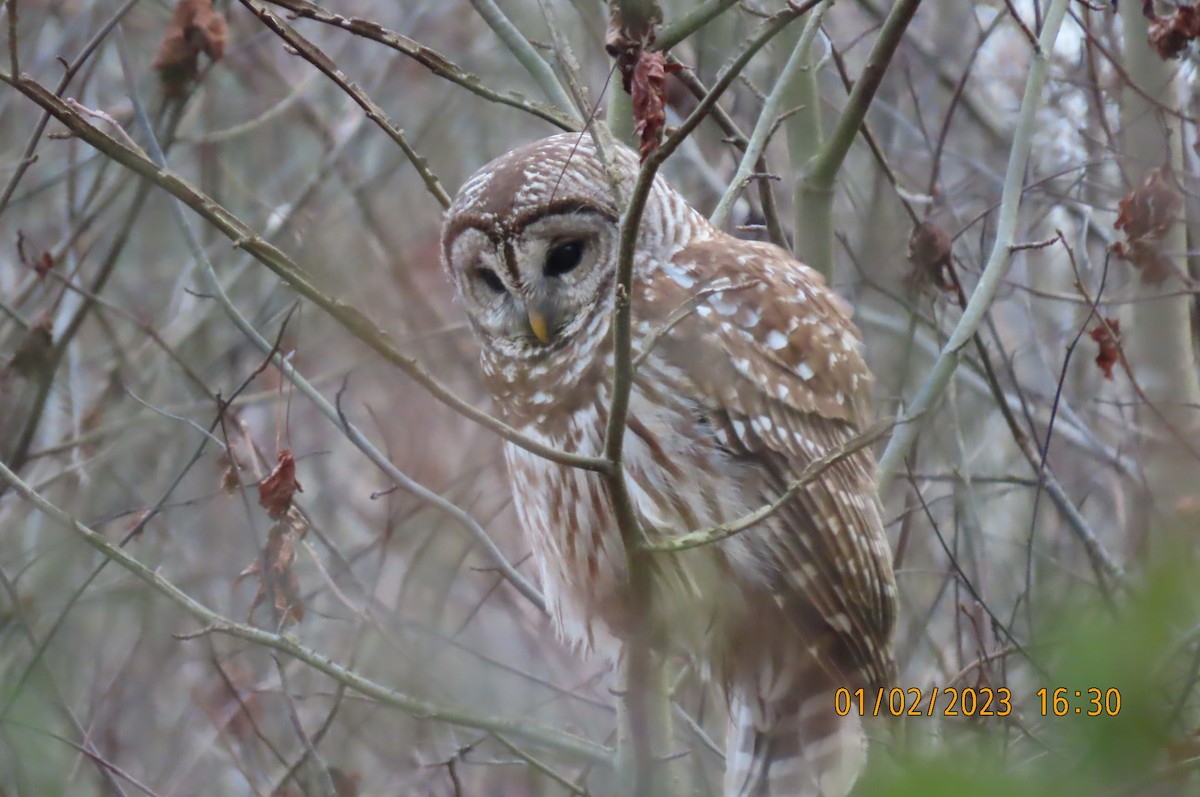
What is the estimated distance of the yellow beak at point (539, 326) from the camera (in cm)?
372

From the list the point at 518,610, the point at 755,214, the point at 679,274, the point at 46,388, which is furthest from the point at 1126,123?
the point at 46,388

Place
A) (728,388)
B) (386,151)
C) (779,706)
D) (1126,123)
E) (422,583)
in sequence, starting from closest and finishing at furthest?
(728,388)
(779,706)
(1126,123)
(422,583)
(386,151)

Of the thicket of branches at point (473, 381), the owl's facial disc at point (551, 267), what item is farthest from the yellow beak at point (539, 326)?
the thicket of branches at point (473, 381)

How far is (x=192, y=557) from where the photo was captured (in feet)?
24.2

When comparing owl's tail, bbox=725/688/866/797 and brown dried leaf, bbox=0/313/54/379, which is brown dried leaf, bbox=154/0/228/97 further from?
owl's tail, bbox=725/688/866/797

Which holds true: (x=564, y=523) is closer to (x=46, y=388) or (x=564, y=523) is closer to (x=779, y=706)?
(x=779, y=706)

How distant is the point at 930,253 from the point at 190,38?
7.64ft

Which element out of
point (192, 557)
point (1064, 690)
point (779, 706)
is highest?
point (192, 557)

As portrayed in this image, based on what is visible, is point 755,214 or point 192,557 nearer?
point 755,214

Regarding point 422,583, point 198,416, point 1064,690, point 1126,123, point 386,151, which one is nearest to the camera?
point 1064,690

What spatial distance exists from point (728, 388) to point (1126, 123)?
2.36 meters

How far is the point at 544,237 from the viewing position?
147 inches

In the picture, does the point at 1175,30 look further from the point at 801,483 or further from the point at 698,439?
the point at 801,483
